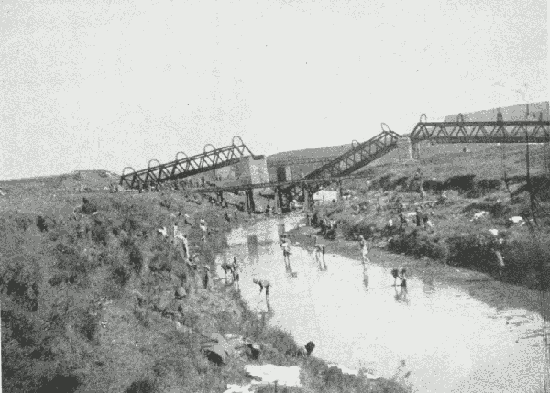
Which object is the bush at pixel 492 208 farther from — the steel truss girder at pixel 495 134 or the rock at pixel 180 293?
the rock at pixel 180 293

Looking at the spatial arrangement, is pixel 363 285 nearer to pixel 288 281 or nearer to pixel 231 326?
pixel 288 281

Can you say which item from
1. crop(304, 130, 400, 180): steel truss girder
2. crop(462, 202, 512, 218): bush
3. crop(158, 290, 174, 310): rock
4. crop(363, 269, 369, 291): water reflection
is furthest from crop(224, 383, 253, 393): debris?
crop(304, 130, 400, 180): steel truss girder

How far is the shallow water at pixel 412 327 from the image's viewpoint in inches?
360

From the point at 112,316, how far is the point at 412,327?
7.21 meters

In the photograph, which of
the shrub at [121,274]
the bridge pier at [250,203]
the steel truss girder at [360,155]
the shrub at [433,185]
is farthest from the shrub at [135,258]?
the steel truss girder at [360,155]

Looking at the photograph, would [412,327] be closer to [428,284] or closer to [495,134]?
[428,284]

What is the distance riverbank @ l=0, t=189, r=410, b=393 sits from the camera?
24.5 ft

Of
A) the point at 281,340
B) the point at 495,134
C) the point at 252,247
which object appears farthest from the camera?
A: the point at 495,134

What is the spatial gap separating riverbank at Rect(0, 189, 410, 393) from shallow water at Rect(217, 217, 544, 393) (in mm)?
1210

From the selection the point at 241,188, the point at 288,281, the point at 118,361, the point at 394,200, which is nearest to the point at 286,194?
the point at 241,188

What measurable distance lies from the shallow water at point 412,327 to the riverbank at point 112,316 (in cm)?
121

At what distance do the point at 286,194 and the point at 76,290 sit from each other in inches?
1212

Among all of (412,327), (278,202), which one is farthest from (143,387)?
(278,202)

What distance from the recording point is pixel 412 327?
Result: 11.8 m
